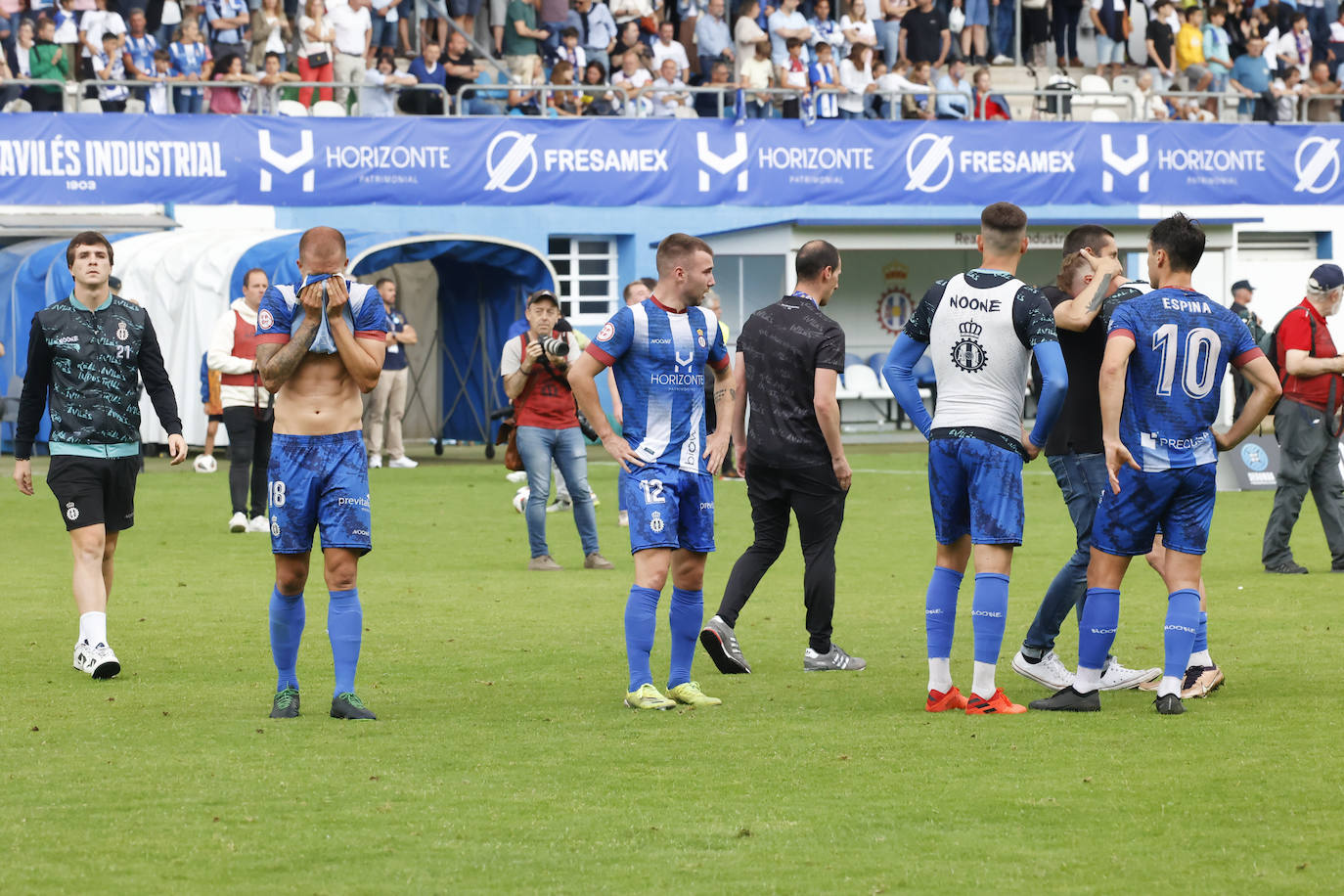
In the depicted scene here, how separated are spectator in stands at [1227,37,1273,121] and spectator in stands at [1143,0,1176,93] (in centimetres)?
100

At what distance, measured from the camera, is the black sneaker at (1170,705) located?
7370 mm

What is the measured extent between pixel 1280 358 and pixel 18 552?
8.78m

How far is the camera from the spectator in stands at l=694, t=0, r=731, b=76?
30031mm

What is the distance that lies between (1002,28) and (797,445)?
26.3 m

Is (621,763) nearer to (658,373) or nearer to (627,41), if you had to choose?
(658,373)

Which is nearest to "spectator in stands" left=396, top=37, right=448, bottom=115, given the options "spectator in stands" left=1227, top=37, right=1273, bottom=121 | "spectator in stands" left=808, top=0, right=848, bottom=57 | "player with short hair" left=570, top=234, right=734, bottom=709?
"spectator in stands" left=808, top=0, right=848, bottom=57

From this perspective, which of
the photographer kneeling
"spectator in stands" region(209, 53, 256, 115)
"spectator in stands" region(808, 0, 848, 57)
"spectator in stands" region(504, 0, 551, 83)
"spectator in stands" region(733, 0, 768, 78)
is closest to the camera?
the photographer kneeling

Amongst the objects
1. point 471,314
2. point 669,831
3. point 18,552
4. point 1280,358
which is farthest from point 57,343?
point 471,314

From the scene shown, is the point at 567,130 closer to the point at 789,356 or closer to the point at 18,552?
the point at 18,552

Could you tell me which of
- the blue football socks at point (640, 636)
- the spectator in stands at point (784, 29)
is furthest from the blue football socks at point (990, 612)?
the spectator in stands at point (784, 29)

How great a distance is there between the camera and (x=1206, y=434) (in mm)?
7363

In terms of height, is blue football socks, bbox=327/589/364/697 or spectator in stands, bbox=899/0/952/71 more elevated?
spectator in stands, bbox=899/0/952/71

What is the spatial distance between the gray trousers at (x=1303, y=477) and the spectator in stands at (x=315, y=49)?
17674 mm

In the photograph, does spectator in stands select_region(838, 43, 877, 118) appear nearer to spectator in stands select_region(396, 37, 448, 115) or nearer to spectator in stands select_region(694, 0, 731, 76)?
spectator in stands select_region(694, 0, 731, 76)
